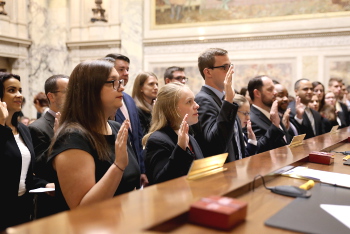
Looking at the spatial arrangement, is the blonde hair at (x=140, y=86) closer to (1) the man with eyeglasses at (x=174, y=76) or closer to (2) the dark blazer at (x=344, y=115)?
→ (1) the man with eyeglasses at (x=174, y=76)

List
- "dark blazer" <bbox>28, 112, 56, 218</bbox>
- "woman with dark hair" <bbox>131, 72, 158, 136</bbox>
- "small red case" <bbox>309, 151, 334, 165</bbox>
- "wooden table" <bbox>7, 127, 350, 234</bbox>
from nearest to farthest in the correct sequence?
"wooden table" <bbox>7, 127, 350, 234</bbox> < "small red case" <bbox>309, 151, 334, 165</bbox> < "dark blazer" <bbox>28, 112, 56, 218</bbox> < "woman with dark hair" <bbox>131, 72, 158, 136</bbox>

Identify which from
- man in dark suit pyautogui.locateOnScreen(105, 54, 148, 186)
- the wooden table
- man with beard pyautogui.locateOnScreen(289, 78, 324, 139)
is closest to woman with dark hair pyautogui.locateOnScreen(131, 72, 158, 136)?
man in dark suit pyautogui.locateOnScreen(105, 54, 148, 186)

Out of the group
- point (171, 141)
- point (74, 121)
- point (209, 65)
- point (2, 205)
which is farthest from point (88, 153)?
point (209, 65)

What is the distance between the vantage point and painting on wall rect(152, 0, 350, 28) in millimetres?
9461

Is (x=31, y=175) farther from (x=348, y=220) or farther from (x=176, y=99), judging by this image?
(x=348, y=220)

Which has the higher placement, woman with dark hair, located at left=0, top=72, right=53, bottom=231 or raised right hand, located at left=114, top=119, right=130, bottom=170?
raised right hand, located at left=114, top=119, right=130, bottom=170

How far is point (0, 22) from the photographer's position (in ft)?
34.4

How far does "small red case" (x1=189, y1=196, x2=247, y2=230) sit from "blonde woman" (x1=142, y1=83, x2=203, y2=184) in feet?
3.94

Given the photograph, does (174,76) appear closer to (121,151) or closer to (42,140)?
(42,140)

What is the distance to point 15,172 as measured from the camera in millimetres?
3055

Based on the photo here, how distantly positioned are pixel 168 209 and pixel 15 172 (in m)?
2.18

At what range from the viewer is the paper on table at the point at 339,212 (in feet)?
4.66

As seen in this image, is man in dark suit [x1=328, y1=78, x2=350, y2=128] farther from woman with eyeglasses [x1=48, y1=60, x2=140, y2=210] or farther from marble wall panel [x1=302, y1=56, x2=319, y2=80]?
woman with eyeglasses [x1=48, y1=60, x2=140, y2=210]

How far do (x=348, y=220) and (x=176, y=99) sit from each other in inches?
70.5
